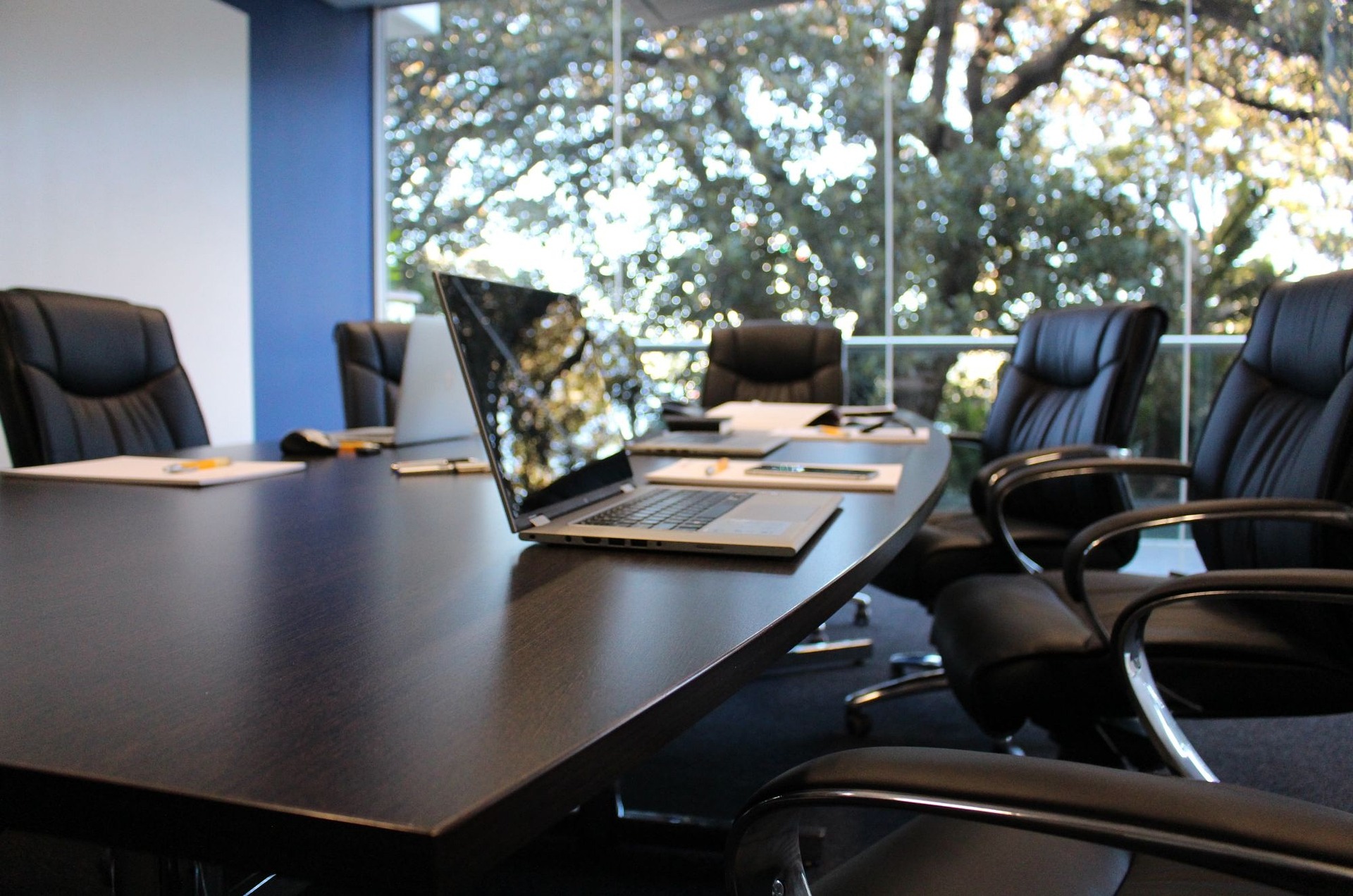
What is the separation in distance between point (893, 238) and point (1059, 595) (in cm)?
347

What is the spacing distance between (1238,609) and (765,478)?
0.89 meters

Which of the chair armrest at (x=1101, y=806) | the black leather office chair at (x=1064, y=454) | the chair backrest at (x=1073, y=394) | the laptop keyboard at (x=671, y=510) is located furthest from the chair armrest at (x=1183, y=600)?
the chair backrest at (x=1073, y=394)

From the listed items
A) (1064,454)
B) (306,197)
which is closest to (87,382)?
(1064,454)

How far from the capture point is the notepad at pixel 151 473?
152 cm

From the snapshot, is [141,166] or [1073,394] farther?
[141,166]

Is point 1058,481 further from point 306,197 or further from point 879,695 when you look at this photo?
point 306,197

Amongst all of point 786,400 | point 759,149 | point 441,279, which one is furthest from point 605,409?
point 759,149

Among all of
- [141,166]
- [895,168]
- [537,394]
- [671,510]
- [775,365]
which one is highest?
[895,168]

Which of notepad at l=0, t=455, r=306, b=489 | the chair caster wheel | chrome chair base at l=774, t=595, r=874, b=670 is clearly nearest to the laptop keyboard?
notepad at l=0, t=455, r=306, b=489

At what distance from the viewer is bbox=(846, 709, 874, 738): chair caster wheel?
2.51 m

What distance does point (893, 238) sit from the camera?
4938 millimetres

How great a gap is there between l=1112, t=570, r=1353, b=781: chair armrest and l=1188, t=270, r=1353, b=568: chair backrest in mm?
381

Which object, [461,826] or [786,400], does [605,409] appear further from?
[786,400]

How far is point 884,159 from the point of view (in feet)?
16.2
